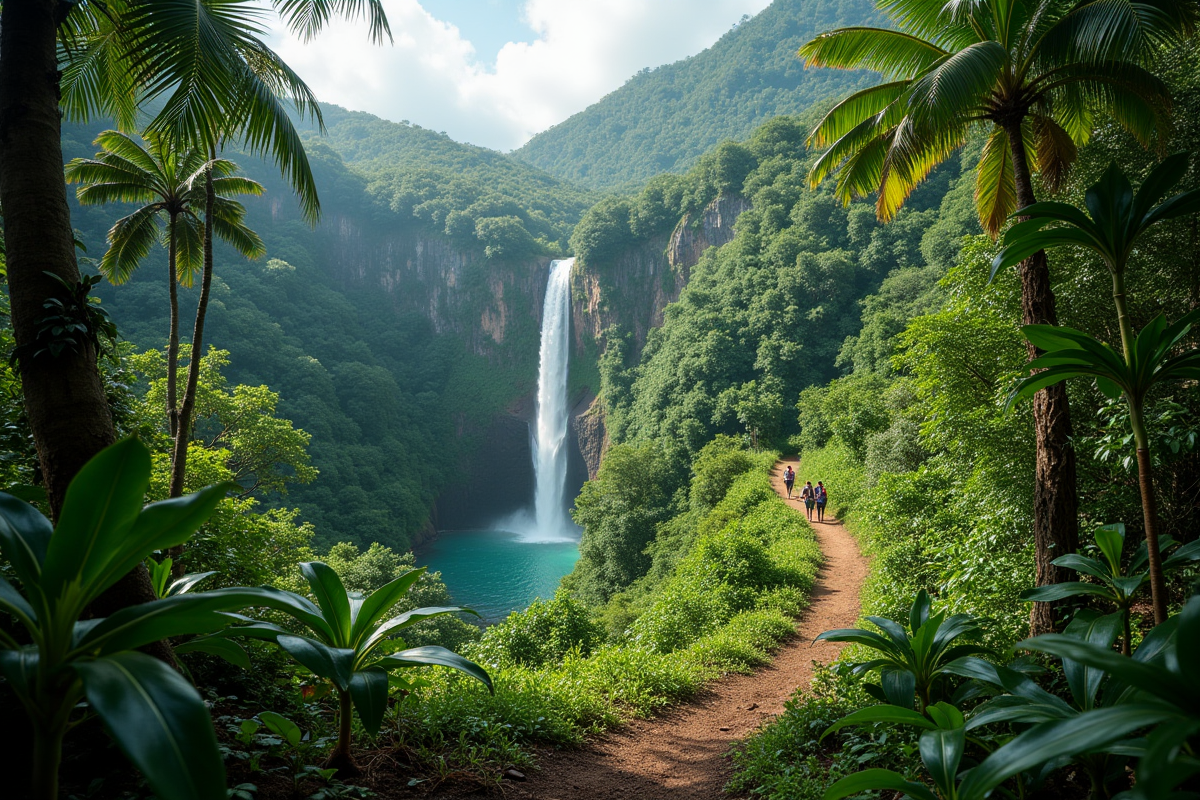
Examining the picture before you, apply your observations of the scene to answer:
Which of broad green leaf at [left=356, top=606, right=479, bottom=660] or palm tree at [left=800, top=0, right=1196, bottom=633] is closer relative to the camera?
broad green leaf at [left=356, top=606, right=479, bottom=660]

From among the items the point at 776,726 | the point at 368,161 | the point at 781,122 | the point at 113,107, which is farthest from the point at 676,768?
the point at 368,161

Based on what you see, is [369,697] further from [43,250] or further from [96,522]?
[43,250]

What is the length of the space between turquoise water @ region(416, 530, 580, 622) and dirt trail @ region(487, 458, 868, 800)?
16.5 meters

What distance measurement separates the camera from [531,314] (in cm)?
4584

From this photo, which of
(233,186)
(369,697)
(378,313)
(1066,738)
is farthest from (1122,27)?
(378,313)

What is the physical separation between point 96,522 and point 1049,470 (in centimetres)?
496

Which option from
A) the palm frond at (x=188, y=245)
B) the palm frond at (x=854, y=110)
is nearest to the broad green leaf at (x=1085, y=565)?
the palm frond at (x=854, y=110)

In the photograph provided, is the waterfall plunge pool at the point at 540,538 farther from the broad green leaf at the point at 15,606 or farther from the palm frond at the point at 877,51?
the broad green leaf at the point at 15,606

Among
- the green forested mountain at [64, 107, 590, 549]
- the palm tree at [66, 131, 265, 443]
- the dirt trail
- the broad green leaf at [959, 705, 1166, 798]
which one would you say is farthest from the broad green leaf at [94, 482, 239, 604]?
the green forested mountain at [64, 107, 590, 549]

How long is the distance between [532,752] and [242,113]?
4.87 metres

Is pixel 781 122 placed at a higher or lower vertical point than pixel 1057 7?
higher

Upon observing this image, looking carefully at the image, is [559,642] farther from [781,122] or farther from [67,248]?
[781,122]

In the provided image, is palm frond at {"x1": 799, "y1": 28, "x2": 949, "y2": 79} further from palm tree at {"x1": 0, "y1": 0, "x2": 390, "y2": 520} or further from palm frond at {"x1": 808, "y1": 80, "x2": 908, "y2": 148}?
palm tree at {"x1": 0, "y1": 0, "x2": 390, "y2": 520}

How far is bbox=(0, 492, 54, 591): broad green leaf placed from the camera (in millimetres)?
1287
